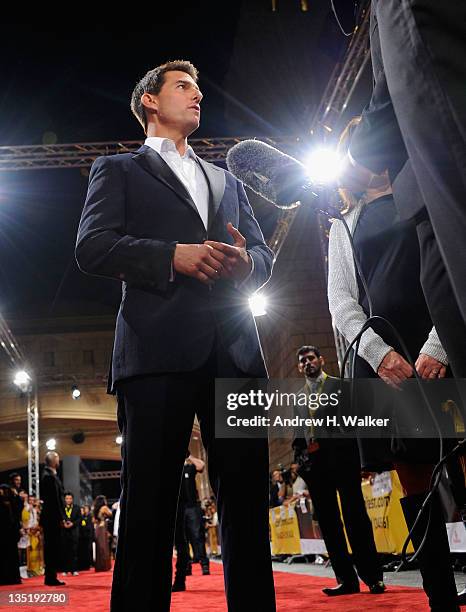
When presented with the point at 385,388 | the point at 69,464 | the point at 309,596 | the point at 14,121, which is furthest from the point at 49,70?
the point at 69,464

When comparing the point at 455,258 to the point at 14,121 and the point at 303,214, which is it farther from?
the point at 303,214

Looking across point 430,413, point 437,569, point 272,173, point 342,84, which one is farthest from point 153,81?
point 342,84

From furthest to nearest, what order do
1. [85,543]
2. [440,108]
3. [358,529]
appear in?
[85,543]
[358,529]
[440,108]

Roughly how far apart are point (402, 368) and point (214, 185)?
2.55 ft

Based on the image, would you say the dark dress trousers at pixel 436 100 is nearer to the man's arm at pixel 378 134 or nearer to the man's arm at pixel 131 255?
the man's arm at pixel 378 134

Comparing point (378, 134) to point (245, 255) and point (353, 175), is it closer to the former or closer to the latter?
point (353, 175)

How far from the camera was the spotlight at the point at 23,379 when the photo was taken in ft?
58.8

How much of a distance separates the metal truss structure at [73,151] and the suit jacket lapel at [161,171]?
7865 millimetres

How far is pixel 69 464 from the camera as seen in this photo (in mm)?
17156

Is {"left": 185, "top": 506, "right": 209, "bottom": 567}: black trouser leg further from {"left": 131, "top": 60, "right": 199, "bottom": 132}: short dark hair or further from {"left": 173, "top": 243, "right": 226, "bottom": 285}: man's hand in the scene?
{"left": 173, "top": 243, "right": 226, "bottom": 285}: man's hand

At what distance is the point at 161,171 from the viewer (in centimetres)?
169

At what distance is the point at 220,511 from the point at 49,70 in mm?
8275

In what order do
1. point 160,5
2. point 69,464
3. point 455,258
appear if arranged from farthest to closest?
point 69,464 < point 160,5 < point 455,258

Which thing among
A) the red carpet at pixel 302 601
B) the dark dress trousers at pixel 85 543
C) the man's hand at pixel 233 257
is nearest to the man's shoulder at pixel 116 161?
the man's hand at pixel 233 257
